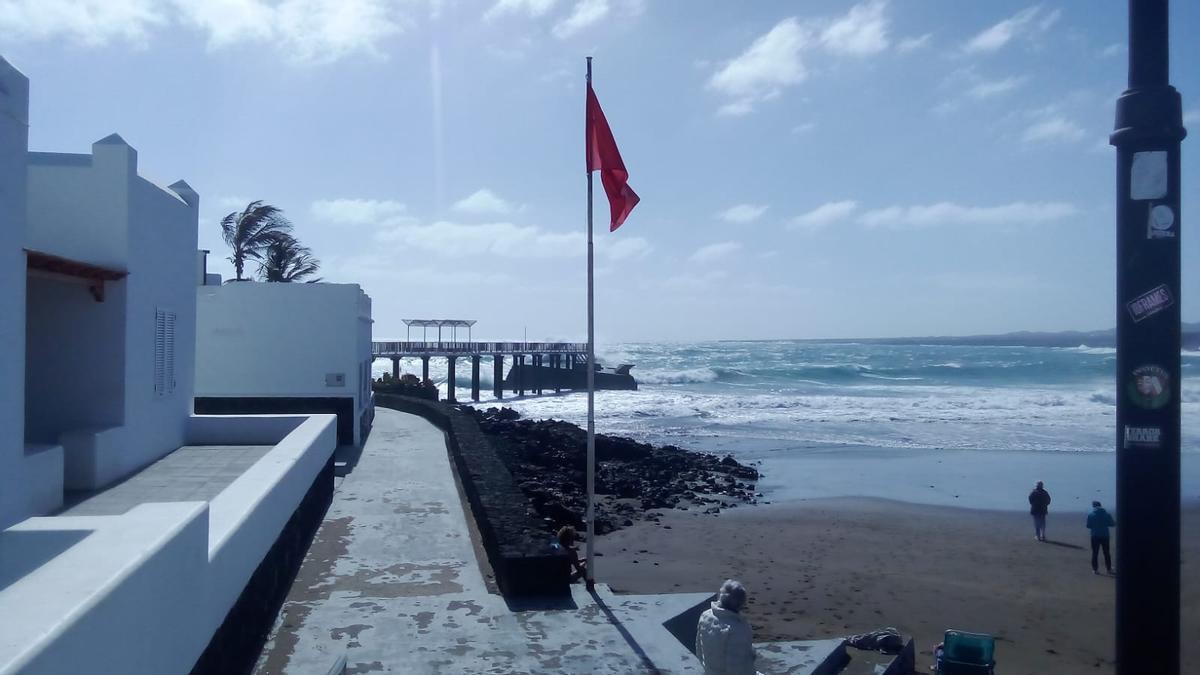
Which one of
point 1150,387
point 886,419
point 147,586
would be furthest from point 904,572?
point 886,419

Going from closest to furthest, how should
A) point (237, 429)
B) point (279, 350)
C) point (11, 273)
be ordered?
point (11, 273)
point (237, 429)
point (279, 350)

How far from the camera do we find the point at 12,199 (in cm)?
546

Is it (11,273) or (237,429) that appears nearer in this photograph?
(11,273)

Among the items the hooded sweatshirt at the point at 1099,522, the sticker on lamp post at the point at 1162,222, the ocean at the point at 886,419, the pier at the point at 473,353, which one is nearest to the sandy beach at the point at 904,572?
the hooded sweatshirt at the point at 1099,522

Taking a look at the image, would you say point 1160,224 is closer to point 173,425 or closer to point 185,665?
point 185,665

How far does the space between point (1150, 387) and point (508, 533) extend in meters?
6.72

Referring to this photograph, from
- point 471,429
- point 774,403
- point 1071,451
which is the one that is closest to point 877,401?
point 774,403

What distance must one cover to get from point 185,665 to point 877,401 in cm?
4678

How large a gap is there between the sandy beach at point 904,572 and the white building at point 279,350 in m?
6.71

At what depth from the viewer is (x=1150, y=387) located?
3492 mm

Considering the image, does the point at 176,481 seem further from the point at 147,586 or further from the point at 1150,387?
the point at 1150,387

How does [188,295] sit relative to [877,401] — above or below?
above

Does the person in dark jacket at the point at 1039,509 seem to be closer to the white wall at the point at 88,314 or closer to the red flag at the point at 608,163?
the red flag at the point at 608,163

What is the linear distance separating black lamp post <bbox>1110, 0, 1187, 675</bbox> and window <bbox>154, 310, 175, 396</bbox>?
31.3 feet
